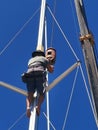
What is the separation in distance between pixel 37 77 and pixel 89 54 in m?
0.97

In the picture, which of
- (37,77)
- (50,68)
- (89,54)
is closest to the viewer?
(37,77)

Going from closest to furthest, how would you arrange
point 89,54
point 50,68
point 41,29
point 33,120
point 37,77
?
1. point 33,120
2. point 37,77
3. point 89,54
4. point 50,68
5. point 41,29

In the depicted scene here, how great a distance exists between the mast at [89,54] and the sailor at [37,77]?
72 cm

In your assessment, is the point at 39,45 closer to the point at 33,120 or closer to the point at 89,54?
the point at 89,54

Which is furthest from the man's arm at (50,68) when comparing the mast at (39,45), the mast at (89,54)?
the mast at (89,54)

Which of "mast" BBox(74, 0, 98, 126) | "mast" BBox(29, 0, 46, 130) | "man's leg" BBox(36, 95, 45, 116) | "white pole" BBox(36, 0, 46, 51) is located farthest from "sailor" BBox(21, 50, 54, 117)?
"mast" BBox(74, 0, 98, 126)

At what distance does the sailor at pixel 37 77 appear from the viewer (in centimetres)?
758

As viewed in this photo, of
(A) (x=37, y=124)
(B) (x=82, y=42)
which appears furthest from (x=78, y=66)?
(A) (x=37, y=124)

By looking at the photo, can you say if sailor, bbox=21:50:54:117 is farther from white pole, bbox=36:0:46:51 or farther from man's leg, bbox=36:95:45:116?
white pole, bbox=36:0:46:51

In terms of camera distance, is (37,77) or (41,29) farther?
(41,29)

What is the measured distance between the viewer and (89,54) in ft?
26.2

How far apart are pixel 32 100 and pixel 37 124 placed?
21.3 inches

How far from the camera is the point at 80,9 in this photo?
8.84m

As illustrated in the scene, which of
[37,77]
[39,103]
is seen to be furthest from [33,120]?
[37,77]
